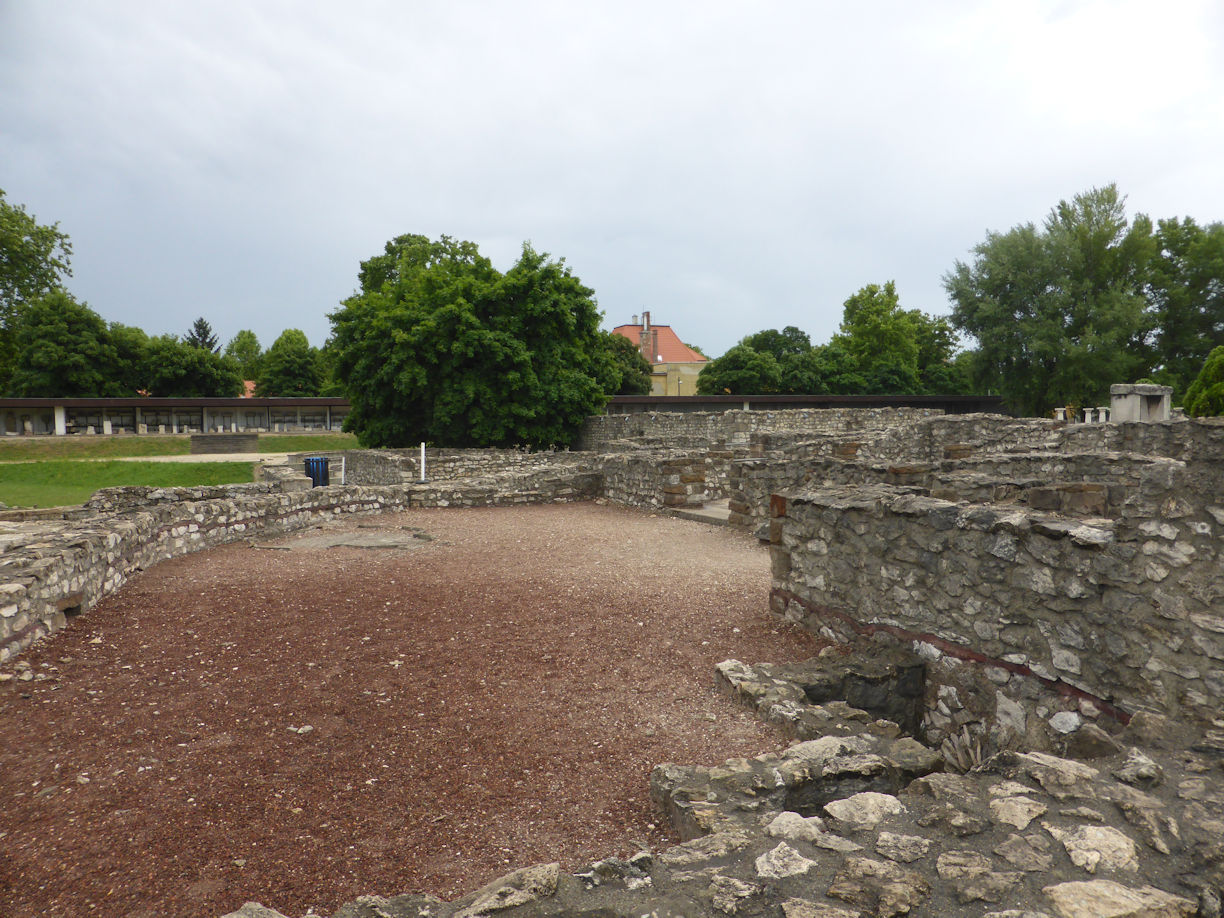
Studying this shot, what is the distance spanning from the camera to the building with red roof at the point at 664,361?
65.3m

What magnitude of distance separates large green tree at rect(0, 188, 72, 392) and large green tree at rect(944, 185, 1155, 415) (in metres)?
44.9

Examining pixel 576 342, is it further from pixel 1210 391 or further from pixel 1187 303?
pixel 1187 303

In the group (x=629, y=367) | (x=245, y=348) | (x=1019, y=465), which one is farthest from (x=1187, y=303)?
(x=245, y=348)

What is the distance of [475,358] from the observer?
24.7m

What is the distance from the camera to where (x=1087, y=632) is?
3684mm

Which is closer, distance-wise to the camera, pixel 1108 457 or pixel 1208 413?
pixel 1108 457

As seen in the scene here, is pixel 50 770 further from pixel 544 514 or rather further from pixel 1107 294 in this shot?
pixel 1107 294

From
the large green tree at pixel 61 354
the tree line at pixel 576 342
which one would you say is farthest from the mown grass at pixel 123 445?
the large green tree at pixel 61 354

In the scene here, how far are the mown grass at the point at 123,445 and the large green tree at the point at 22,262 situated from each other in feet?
23.4

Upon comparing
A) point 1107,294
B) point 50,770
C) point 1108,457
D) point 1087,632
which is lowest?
point 50,770

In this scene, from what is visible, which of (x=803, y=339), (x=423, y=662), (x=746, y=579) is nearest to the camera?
(x=423, y=662)

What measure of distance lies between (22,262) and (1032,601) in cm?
3815

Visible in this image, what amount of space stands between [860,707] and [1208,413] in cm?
2159

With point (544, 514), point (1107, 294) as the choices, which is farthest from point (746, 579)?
point (1107, 294)
